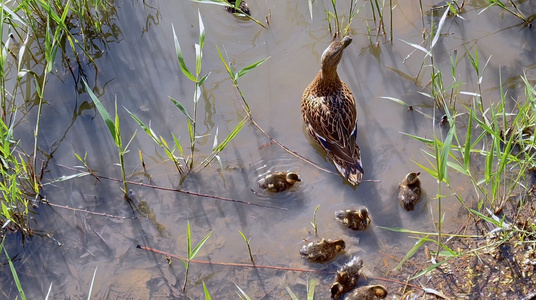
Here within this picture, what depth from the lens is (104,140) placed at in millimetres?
4809

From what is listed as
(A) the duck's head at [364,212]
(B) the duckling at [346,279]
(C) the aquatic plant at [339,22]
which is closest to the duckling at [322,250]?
(B) the duckling at [346,279]

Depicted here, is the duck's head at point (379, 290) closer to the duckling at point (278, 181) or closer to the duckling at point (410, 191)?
the duckling at point (410, 191)

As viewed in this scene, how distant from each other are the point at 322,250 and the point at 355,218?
13.9 inches

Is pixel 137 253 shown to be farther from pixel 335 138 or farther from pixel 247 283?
pixel 335 138

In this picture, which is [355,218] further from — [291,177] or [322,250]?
[291,177]

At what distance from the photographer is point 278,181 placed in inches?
172

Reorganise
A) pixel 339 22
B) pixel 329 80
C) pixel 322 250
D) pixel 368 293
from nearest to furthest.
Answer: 1. pixel 368 293
2. pixel 322 250
3. pixel 329 80
4. pixel 339 22

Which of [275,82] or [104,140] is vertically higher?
[275,82]

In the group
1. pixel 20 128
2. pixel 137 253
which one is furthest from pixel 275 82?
pixel 20 128

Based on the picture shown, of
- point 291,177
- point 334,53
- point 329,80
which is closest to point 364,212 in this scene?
point 291,177

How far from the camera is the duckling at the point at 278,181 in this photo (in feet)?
14.4

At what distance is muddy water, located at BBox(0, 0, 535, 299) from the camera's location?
420 centimetres

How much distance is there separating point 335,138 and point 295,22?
1373mm

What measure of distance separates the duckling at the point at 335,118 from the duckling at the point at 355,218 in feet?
1.03
